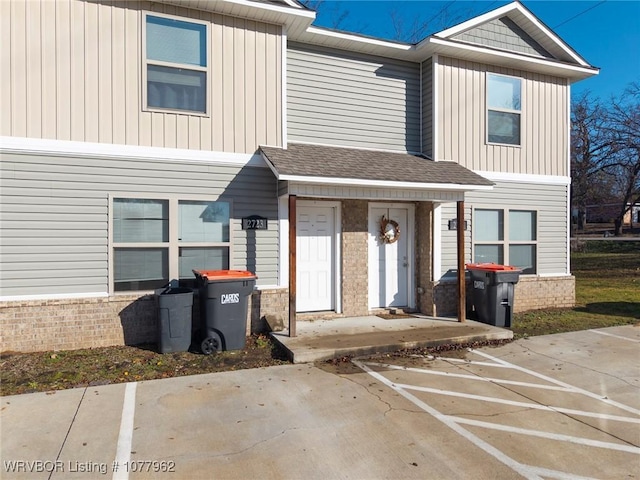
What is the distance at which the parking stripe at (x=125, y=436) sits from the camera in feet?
10.3

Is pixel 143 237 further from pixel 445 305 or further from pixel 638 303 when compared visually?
pixel 638 303

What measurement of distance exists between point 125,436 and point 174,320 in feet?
7.90

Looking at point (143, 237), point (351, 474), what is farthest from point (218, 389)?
point (143, 237)

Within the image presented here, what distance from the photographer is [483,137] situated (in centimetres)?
883

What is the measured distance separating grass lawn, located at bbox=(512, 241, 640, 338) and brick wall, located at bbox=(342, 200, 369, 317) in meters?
2.79

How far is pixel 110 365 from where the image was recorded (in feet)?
18.1

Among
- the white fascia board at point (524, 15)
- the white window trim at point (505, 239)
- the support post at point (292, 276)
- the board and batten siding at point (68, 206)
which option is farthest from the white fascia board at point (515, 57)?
the board and batten siding at point (68, 206)

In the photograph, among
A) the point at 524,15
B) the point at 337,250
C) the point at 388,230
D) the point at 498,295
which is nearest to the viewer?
the point at 498,295

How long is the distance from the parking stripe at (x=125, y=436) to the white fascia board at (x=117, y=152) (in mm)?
3430

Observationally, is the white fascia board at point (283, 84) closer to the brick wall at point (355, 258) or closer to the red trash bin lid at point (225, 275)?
the brick wall at point (355, 258)

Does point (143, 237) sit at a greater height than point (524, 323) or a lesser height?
greater

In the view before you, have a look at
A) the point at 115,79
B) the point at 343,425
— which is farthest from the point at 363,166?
the point at 343,425

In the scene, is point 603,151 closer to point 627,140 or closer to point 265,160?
point 627,140

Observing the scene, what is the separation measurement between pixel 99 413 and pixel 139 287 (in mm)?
2686
